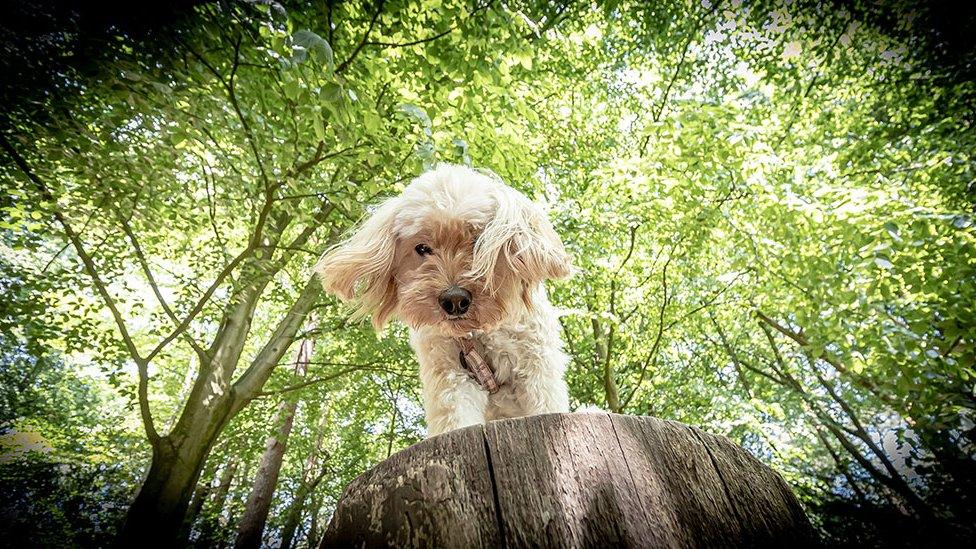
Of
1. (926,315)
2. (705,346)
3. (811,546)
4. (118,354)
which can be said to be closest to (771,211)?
(926,315)

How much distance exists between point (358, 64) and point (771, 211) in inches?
196

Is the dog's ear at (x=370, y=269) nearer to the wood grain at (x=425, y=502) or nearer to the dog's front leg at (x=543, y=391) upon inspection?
the dog's front leg at (x=543, y=391)

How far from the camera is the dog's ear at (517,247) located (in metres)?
2.74

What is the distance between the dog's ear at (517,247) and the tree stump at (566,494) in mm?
1568

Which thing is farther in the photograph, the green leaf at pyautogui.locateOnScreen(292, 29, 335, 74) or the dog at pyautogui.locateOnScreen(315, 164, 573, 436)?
the dog at pyautogui.locateOnScreen(315, 164, 573, 436)

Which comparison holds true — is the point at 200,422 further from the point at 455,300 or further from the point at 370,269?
the point at 455,300

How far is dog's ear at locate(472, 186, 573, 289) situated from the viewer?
2.74 metres

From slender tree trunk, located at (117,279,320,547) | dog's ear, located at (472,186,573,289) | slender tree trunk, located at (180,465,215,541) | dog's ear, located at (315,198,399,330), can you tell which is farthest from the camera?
slender tree trunk, located at (180,465,215,541)

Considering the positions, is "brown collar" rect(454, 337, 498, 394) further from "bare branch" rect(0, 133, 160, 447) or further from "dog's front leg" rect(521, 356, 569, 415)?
"bare branch" rect(0, 133, 160, 447)

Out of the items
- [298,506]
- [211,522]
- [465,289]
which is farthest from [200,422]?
[298,506]

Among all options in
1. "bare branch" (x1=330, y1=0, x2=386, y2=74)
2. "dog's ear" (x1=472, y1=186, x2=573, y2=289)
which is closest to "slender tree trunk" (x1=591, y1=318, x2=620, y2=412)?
"dog's ear" (x1=472, y1=186, x2=573, y2=289)

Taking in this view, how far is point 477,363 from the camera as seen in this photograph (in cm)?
284

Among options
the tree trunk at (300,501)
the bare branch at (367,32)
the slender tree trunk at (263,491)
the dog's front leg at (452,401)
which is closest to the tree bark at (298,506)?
the tree trunk at (300,501)

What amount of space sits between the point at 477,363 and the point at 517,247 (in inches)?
34.1
